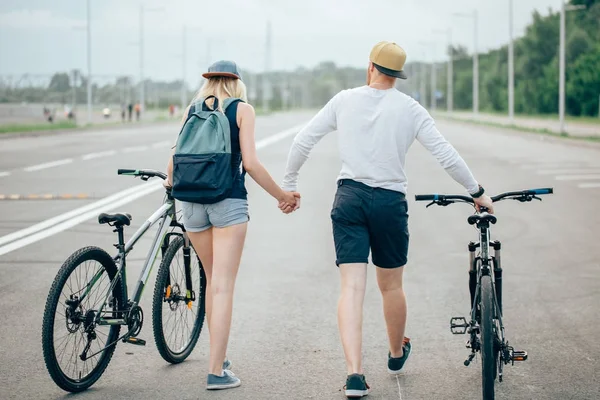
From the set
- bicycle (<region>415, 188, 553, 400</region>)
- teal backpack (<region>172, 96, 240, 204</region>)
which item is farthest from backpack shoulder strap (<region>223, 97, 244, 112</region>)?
bicycle (<region>415, 188, 553, 400</region>)

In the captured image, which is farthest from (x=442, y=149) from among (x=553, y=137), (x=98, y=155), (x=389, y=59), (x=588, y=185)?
(x=553, y=137)

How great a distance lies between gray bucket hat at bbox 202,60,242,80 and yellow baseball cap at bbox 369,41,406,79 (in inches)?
27.3

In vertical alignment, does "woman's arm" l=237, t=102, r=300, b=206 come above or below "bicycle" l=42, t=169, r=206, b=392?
above

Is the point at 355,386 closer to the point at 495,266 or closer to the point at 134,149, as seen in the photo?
the point at 495,266

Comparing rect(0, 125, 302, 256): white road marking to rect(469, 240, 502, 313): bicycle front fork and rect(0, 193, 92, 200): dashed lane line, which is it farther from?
rect(469, 240, 502, 313): bicycle front fork

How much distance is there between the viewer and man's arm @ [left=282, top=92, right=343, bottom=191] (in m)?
5.28

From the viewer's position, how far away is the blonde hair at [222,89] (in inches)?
209

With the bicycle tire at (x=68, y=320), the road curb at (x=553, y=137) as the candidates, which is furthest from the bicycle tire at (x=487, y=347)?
the road curb at (x=553, y=137)

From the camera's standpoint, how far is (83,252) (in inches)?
205

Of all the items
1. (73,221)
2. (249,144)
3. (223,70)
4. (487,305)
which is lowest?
(73,221)

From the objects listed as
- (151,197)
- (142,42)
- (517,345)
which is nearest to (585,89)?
(142,42)

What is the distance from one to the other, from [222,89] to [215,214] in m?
0.63

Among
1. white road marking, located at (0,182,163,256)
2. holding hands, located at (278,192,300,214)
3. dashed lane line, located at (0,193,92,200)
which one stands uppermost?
holding hands, located at (278,192,300,214)

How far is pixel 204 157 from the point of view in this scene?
517 centimetres
